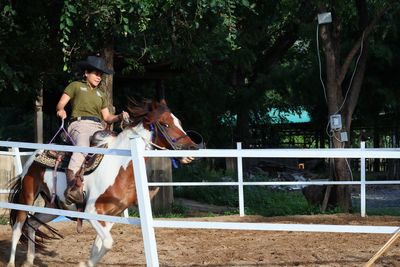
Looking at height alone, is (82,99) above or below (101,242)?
above

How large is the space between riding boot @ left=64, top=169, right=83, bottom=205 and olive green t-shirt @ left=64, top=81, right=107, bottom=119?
73 centimetres

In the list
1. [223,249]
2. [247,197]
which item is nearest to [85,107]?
[223,249]

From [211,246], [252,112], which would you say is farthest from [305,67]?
[211,246]

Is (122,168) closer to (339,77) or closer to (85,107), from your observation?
(85,107)

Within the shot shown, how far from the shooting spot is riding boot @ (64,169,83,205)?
7.04m

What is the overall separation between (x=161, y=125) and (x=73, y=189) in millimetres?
1188

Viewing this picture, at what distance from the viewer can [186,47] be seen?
13.9 meters

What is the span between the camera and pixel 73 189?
23.2 feet

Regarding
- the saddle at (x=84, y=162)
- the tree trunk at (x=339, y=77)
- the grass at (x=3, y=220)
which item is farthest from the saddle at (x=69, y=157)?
the tree trunk at (x=339, y=77)

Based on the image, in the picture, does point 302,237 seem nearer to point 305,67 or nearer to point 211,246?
point 211,246

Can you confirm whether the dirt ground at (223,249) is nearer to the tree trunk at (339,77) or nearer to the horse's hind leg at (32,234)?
the horse's hind leg at (32,234)

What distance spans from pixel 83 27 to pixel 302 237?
222 inches

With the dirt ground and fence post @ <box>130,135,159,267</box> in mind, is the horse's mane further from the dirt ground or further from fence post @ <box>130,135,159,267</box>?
the dirt ground

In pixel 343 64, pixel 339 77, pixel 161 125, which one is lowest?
pixel 161 125
